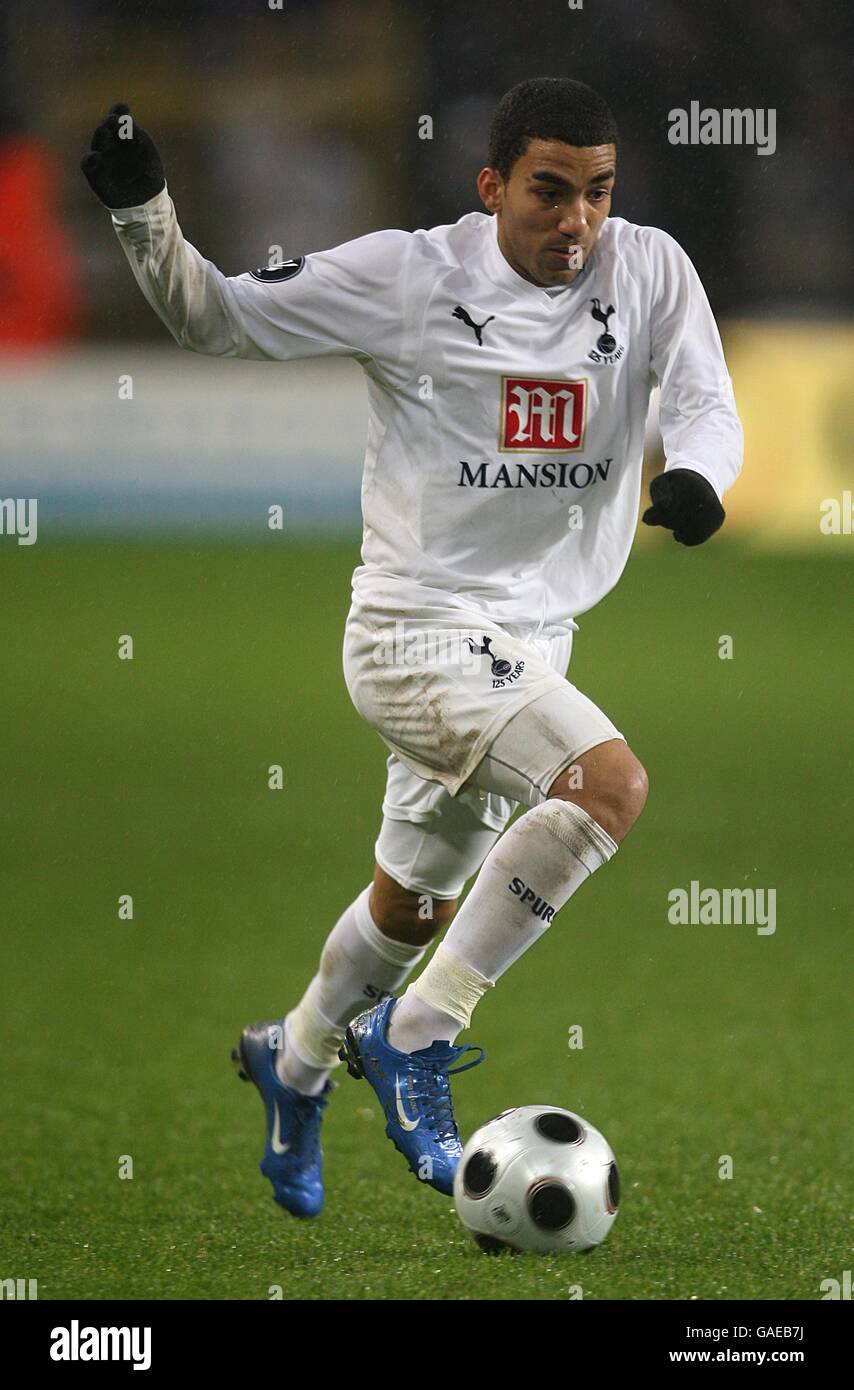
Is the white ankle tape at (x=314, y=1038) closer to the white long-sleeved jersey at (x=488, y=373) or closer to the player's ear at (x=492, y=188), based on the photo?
the white long-sleeved jersey at (x=488, y=373)

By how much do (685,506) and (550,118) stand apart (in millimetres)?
822

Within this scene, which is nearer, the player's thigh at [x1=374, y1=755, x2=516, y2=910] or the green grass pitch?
the green grass pitch

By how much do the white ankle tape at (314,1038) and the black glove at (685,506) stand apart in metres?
1.55

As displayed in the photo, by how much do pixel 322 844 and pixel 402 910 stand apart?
417 cm

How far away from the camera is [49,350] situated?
15375 mm

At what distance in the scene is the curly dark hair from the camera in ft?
11.8

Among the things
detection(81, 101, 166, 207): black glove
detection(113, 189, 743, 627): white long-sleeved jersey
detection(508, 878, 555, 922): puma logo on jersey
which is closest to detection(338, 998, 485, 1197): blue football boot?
detection(508, 878, 555, 922): puma logo on jersey

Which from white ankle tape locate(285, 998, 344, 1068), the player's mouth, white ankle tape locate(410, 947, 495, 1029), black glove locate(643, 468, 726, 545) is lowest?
white ankle tape locate(285, 998, 344, 1068)

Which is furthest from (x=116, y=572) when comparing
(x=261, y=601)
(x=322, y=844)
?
(x=322, y=844)

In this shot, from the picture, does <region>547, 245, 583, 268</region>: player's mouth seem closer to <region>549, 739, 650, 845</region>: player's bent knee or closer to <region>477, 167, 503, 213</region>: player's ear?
<region>477, 167, 503, 213</region>: player's ear

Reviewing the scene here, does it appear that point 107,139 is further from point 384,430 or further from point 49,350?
point 49,350

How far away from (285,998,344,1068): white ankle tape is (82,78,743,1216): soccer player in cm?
54

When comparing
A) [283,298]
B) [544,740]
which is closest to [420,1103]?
[544,740]

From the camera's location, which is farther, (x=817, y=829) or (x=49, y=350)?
(x=49, y=350)
